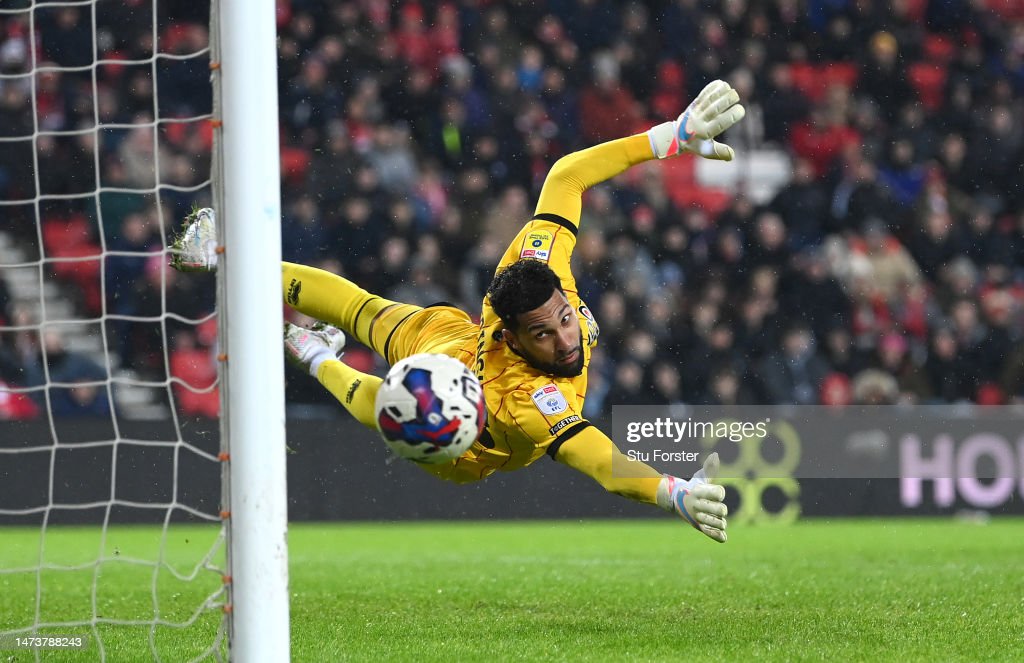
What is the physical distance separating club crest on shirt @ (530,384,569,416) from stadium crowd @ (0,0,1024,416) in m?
6.14

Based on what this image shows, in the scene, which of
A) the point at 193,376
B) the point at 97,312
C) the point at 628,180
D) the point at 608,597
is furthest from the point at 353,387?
the point at 628,180

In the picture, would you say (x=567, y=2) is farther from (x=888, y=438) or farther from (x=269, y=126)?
(x=269, y=126)

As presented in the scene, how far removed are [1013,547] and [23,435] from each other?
765 centimetres

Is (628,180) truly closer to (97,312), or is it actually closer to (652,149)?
(97,312)

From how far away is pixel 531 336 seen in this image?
6180 millimetres

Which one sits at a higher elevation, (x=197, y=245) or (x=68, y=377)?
(x=197, y=245)

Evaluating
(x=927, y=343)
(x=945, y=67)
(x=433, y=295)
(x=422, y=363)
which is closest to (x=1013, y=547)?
(x=927, y=343)

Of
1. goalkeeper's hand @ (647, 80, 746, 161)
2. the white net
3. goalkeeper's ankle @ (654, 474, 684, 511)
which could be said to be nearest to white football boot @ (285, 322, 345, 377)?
goalkeeper's hand @ (647, 80, 746, 161)

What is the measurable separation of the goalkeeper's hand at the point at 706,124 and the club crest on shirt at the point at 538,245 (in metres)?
0.70

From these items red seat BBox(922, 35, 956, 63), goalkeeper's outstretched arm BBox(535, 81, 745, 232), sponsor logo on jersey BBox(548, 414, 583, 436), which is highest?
red seat BBox(922, 35, 956, 63)

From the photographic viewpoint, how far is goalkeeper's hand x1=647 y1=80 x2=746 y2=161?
21.8 ft

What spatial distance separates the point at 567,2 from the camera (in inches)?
583

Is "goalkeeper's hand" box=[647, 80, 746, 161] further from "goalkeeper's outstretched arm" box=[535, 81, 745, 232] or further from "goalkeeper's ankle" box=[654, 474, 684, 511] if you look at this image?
"goalkeeper's ankle" box=[654, 474, 684, 511]

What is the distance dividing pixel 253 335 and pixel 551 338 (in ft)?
6.66
